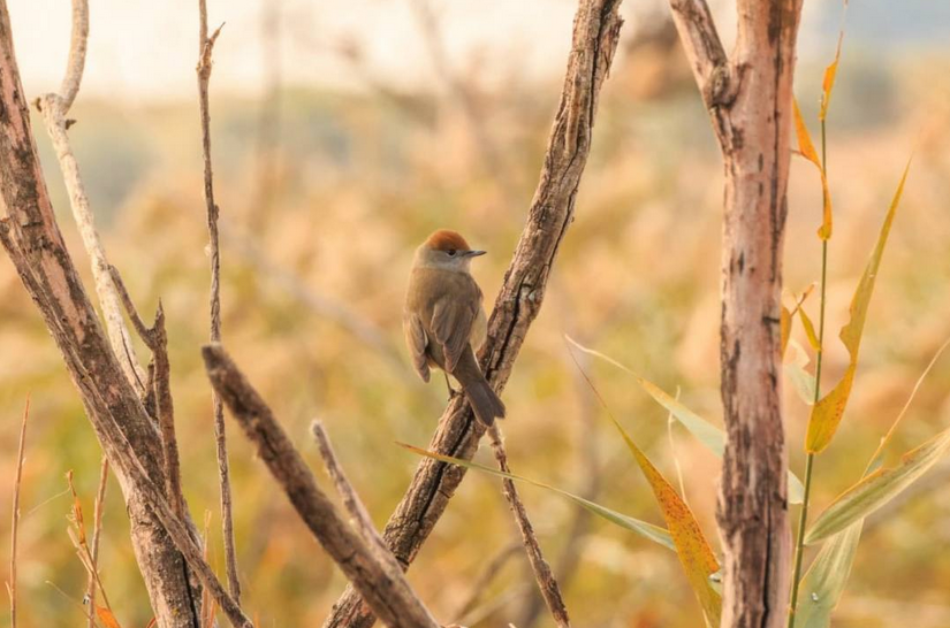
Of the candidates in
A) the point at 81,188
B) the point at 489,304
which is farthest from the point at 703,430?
the point at 489,304

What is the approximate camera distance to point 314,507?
423 millimetres

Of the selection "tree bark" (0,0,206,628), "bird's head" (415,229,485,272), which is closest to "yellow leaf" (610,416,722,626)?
"tree bark" (0,0,206,628)

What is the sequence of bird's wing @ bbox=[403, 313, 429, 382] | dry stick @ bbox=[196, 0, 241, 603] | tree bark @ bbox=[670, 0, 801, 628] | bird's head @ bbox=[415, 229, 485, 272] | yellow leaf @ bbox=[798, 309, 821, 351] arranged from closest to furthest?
tree bark @ bbox=[670, 0, 801, 628] → yellow leaf @ bbox=[798, 309, 821, 351] → dry stick @ bbox=[196, 0, 241, 603] → bird's wing @ bbox=[403, 313, 429, 382] → bird's head @ bbox=[415, 229, 485, 272]

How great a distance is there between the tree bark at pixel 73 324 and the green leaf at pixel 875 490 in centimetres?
34

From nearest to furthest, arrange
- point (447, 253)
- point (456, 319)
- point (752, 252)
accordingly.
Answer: point (752, 252), point (456, 319), point (447, 253)

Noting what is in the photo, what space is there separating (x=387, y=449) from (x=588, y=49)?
2987 mm

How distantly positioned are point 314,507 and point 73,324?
0.79 feet

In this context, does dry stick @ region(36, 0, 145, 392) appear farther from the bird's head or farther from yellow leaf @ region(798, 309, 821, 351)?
the bird's head

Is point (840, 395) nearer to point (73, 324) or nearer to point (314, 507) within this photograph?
point (314, 507)

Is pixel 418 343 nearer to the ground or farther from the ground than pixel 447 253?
nearer to the ground

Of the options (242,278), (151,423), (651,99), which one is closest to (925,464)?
(151,423)

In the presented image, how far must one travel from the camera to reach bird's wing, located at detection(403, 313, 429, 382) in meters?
1.55

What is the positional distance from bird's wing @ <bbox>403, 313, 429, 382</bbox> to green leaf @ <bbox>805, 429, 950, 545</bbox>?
103 cm

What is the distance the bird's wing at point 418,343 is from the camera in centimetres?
155
